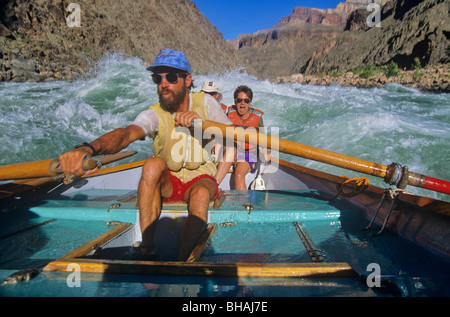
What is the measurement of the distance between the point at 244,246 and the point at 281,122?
9988 millimetres

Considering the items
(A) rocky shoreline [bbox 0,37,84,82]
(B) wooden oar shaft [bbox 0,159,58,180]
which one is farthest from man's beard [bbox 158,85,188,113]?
(A) rocky shoreline [bbox 0,37,84,82]

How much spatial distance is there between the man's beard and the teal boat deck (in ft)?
2.55

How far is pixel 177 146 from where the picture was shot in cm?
215

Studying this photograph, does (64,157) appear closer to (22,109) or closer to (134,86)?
(22,109)

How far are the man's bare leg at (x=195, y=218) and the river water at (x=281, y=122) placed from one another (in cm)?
472

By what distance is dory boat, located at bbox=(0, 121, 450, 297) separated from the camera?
1.08 m

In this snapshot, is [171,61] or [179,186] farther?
[179,186]

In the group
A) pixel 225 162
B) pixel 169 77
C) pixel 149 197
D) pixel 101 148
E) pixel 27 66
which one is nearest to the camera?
pixel 101 148

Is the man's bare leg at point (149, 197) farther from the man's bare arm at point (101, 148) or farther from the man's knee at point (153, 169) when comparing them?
the man's bare arm at point (101, 148)

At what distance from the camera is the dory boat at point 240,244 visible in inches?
42.6

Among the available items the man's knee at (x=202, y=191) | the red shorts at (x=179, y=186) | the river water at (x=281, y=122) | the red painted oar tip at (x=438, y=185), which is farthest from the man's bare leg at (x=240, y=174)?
the river water at (x=281, y=122)

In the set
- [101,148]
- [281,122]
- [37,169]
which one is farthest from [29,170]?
[281,122]

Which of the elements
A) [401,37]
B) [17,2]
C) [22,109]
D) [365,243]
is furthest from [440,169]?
[401,37]

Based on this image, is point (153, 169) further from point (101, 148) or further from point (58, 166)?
point (58, 166)
